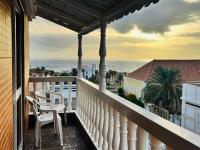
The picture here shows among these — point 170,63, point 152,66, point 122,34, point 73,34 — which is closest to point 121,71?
point 122,34

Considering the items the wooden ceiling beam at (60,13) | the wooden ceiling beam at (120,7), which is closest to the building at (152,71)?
the wooden ceiling beam at (120,7)

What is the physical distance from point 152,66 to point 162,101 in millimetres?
319

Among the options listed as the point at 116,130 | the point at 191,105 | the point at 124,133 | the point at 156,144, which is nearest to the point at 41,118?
the point at 116,130

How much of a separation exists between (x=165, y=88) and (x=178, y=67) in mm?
157

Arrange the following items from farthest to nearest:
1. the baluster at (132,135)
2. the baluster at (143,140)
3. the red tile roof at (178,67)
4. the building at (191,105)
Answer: the baluster at (132,135) → the baluster at (143,140) → the red tile roof at (178,67) → the building at (191,105)

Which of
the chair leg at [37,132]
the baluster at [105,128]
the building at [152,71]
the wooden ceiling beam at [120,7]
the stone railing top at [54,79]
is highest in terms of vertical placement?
the wooden ceiling beam at [120,7]

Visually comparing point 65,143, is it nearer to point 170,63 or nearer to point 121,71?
point 121,71

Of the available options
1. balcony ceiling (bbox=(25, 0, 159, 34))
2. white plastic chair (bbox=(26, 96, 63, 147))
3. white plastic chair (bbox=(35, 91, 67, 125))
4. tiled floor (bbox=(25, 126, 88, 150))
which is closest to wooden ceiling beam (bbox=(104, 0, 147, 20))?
balcony ceiling (bbox=(25, 0, 159, 34))

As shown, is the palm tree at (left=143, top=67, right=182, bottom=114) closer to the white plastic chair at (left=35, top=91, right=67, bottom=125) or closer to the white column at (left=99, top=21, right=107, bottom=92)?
the white column at (left=99, top=21, right=107, bottom=92)

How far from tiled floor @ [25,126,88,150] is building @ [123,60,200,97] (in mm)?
2408

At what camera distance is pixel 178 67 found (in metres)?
1.43

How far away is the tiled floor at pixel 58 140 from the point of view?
406 cm

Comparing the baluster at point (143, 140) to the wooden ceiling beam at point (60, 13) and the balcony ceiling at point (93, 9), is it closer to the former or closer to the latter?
the balcony ceiling at point (93, 9)

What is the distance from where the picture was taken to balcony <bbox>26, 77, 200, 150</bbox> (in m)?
1.52
